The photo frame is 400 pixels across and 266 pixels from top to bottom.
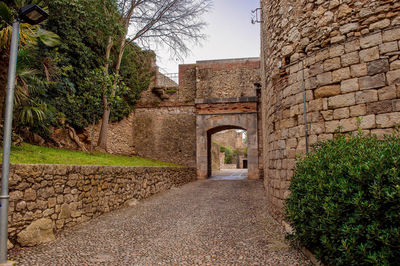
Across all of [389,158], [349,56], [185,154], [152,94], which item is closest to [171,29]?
[152,94]

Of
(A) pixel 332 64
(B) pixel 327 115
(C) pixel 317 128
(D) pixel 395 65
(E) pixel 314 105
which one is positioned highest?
(A) pixel 332 64

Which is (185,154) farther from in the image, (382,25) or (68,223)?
(382,25)

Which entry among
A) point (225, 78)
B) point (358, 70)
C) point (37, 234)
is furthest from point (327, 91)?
point (225, 78)

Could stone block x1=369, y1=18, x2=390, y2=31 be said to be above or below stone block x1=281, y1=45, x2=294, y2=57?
below

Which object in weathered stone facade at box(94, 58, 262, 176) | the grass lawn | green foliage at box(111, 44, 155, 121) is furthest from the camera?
weathered stone facade at box(94, 58, 262, 176)

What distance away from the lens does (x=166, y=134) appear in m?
13.6

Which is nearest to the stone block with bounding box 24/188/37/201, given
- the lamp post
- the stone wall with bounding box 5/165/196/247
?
the stone wall with bounding box 5/165/196/247

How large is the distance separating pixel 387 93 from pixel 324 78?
879 millimetres

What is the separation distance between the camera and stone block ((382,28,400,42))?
134 inches

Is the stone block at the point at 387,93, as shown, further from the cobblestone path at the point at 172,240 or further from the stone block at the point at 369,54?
the cobblestone path at the point at 172,240

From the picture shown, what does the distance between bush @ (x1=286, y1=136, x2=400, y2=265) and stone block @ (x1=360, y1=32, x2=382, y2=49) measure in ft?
4.95

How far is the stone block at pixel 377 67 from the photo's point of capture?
345 cm

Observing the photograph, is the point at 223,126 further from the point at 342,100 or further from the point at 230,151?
the point at 230,151

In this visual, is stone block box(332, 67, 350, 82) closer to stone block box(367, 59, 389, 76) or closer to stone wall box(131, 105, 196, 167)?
stone block box(367, 59, 389, 76)
